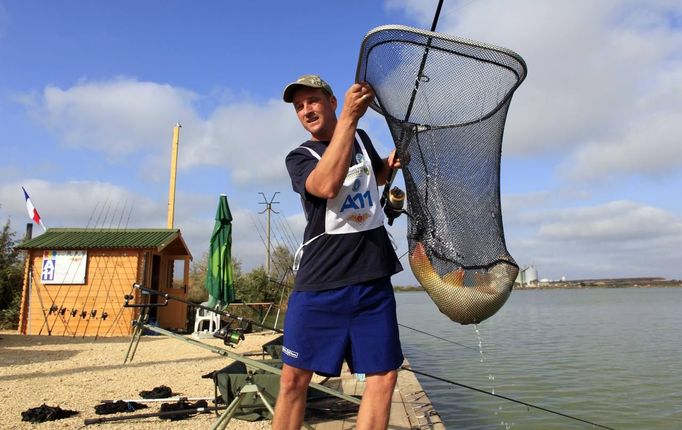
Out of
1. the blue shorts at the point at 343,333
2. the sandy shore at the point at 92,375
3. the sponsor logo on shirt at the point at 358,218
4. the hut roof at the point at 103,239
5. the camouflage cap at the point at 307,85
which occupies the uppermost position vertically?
the hut roof at the point at 103,239

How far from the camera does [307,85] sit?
2367mm

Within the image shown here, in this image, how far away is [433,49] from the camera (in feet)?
8.80

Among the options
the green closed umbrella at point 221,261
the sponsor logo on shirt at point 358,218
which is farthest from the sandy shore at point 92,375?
the sponsor logo on shirt at point 358,218

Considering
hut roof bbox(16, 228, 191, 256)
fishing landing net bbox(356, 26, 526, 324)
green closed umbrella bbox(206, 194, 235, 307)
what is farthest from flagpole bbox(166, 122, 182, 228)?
fishing landing net bbox(356, 26, 526, 324)

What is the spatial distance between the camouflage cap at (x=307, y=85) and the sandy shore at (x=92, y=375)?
358 cm

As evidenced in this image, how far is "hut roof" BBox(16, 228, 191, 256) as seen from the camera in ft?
47.2

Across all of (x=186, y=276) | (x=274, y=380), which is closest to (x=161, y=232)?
(x=186, y=276)

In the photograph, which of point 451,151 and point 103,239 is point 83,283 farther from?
point 451,151

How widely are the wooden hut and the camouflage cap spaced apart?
506 inches

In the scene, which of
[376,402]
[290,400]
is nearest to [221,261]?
[290,400]

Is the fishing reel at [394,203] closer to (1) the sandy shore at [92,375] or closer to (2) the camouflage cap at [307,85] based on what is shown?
(2) the camouflage cap at [307,85]

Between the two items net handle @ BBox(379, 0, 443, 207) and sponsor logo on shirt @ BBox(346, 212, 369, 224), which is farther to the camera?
net handle @ BBox(379, 0, 443, 207)

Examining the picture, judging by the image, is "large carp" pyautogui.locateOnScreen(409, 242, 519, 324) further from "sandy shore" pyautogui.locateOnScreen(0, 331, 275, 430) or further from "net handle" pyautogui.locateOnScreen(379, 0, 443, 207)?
"sandy shore" pyautogui.locateOnScreen(0, 331, 275, 430)

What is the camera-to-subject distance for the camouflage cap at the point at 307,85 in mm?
2359
